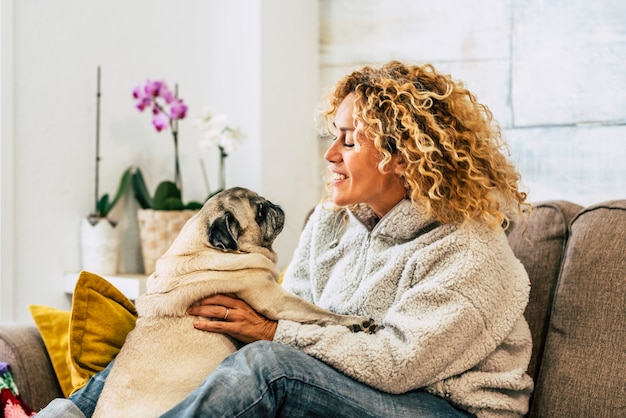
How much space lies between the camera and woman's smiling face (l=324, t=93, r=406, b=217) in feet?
6.24

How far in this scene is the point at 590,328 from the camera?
70.9 inches

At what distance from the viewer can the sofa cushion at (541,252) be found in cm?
195

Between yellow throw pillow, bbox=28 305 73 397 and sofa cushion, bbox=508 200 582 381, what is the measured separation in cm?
126

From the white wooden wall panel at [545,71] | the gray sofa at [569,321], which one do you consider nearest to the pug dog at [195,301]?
the gray sofa at [569,321]

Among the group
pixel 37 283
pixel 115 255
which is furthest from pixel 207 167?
pixel 37 283

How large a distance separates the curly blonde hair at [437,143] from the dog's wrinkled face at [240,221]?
334 millimetres

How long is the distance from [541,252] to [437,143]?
44 centimetres

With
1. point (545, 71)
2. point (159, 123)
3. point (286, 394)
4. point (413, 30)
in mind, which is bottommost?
point (286, 394)

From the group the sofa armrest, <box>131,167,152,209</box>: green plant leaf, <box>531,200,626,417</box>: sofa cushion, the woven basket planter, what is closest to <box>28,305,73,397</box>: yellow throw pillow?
the sofa armrest

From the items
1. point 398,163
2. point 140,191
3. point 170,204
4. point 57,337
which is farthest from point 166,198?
point 398,163

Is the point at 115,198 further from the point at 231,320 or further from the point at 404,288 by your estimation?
the point at 404,288

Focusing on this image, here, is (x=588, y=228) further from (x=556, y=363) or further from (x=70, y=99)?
(x=70, y=99)

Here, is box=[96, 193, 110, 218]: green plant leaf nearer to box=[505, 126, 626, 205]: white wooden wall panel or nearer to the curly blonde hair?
the curly blonde hair

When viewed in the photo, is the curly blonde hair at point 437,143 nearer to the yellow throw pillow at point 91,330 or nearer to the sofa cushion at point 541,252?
the sofa cushion at point 541,252
